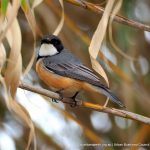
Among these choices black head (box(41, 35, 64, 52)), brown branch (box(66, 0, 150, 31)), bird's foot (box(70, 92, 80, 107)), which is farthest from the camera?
black head (box(41, 35, 64, 52))

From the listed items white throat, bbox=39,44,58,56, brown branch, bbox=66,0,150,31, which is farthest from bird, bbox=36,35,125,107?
brown branch, bbox=66,0,150,31

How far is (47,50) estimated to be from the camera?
11.0 ft

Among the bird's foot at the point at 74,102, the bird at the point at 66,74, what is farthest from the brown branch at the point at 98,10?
the bird's foot at the point at 74,102

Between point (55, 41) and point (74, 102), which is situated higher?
point (55, 41)

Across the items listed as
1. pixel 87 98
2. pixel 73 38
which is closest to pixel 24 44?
pixel 73 38

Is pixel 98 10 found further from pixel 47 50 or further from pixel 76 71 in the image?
pixel 47 50

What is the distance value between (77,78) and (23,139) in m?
0.74

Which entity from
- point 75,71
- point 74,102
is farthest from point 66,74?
point 74,102

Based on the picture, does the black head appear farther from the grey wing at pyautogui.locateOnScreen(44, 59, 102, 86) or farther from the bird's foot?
the bird's foot

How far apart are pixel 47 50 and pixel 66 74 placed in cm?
41

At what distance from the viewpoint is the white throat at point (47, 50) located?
3.34m

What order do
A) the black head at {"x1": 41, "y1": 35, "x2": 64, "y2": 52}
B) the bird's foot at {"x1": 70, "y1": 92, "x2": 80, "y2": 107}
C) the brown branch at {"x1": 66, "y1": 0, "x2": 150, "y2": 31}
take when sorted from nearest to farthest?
the brown branch at {"x1": 66, "y1": 0, "x2": 150, "y2": 31} < the bird's foot at {"x1": 70, "y1": 92, "x2": 80, "y2": 107} < the black head at {"x1": 41, "y1": 35, "x2": 64, "y2": 52}

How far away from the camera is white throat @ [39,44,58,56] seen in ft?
11.0

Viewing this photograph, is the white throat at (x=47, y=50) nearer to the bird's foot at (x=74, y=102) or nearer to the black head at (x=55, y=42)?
the black head at (x=55, y=42)
